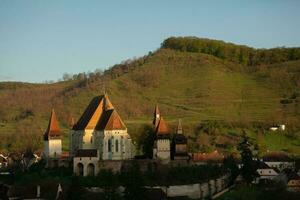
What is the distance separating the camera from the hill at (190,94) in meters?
93.9

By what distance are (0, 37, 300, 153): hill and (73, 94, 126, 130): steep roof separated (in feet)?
68.2

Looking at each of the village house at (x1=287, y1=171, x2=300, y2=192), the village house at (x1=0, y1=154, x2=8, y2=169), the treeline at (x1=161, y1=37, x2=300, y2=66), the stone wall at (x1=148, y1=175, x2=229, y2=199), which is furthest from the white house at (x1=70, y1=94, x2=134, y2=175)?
the treeline at (x1=161, y1=37, x2=300, y2=66)

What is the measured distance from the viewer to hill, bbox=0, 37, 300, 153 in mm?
93875

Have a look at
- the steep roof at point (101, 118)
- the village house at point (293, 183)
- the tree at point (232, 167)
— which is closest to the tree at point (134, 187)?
the steep roof at point (101, 118)

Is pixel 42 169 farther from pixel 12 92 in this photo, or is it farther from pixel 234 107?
pixel 12 92

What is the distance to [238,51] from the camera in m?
132

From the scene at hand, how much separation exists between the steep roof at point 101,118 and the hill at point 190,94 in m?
20.8

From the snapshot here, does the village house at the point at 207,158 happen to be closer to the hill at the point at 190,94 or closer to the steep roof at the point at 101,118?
the hill at the point at 190,94

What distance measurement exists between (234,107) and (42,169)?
49.1 m

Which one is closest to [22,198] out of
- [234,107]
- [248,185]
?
[248,185]

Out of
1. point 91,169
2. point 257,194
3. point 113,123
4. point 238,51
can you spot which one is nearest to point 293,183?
point 257,194

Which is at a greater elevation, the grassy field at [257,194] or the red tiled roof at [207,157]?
the red tiled roof at [207,157]

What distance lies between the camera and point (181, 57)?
431ft

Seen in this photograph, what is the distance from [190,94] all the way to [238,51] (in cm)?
2340
